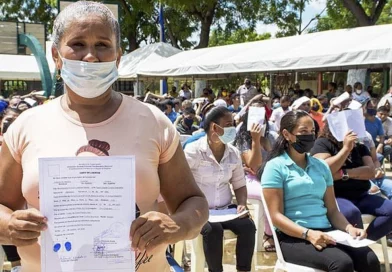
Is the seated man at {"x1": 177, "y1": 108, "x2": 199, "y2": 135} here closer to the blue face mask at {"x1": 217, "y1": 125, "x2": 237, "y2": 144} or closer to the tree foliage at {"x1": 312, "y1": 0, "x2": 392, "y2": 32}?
the blue face mask at {"x1": 217, "y1": 125, "x2": 237, "y2": 144}

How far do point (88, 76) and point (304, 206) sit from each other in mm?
2366

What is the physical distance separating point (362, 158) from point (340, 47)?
245 inches

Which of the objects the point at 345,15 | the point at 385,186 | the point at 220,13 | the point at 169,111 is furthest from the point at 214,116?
the point at 345,15

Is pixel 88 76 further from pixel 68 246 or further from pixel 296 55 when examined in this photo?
pixel 296 55

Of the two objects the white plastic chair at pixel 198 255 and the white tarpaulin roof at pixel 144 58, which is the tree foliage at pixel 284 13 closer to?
the white tarpaulin roof at pixel 144 58

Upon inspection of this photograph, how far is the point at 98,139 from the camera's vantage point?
58.7 inches

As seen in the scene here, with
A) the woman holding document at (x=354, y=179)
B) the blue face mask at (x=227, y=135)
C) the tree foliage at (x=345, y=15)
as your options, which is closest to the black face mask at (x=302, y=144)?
the woman holding document at (x=354, y=179)

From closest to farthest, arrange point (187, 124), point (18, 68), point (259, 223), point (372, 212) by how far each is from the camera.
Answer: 1. point (372, 212)
2. point (259, 223)
3. point (187, 124)
4. point (18, 68)

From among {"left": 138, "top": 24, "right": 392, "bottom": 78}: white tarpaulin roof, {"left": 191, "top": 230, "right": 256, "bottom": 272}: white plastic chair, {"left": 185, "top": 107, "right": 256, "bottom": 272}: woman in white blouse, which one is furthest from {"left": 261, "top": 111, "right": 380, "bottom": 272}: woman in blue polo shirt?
{"left": 138, "top": 24, "right": 392, "bottom": 78}: white tarpaulin roof

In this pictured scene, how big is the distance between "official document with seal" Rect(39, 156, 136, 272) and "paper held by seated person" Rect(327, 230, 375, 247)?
2.26 meters

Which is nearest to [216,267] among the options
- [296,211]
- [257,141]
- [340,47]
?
[296,211]

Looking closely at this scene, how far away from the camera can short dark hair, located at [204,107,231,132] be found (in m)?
4.31

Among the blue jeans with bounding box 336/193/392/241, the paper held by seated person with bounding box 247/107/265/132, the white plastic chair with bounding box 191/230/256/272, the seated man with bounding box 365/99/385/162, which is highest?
the paper held by seated person with bounding box 247/107/265/132

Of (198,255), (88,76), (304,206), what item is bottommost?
(198,255)
